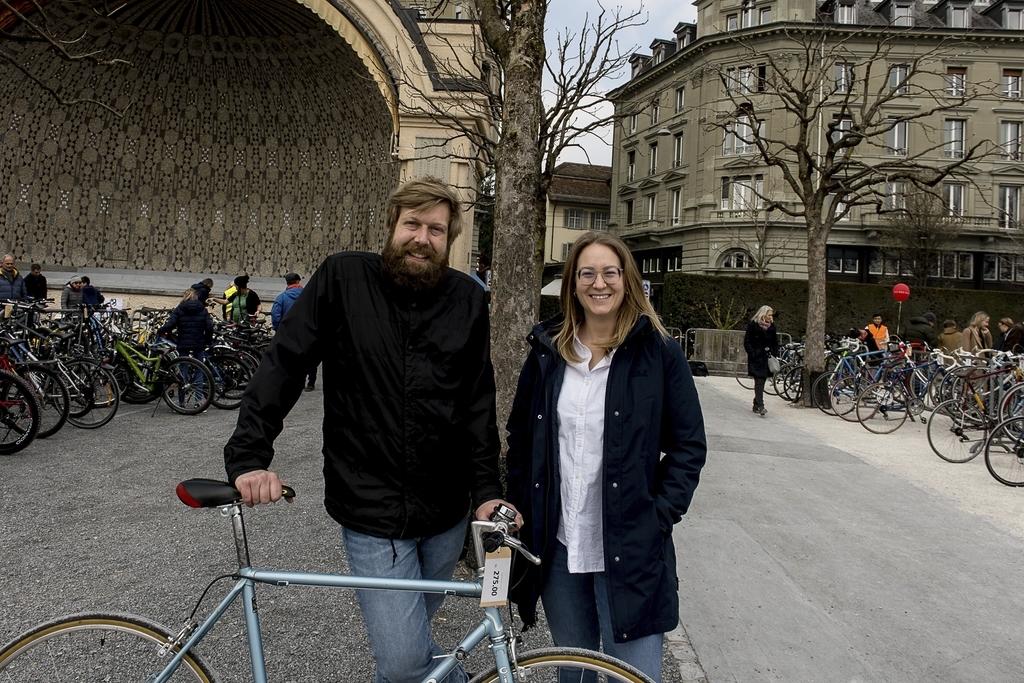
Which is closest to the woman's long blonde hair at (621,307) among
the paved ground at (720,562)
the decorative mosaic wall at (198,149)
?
the paved ground at (720,562)

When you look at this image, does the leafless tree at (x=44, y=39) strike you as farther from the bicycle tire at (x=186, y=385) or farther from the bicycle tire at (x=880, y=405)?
the bicycle tire at (x=880, y=405)

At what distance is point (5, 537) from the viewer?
4855mm

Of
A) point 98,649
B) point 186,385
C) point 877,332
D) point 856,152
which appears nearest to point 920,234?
point 856,152

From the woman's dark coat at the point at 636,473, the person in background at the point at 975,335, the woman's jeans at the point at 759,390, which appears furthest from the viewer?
the person in background at the point at 975,335

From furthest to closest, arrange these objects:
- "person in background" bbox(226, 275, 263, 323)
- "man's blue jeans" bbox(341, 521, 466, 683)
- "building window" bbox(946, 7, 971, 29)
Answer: "building window" bbox(946, 7, 971, 29), "person in background" bbox(226, 275, 263, 323), "man's blue jeans" bbox(341, 521, 466, 683)

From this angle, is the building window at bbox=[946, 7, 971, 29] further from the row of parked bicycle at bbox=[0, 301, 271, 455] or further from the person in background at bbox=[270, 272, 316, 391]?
the row of parked bicycle at bbox=[0, 301, 271, 455]

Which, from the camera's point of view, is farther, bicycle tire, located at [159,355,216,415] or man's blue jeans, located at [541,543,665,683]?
bicycle tire, located at [159,355,216,415]

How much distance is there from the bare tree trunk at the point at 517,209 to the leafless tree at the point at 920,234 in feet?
122

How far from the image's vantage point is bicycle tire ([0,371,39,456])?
7.09m

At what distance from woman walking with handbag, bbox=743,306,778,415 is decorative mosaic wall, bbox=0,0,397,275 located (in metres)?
11.0

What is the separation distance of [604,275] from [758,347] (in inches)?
430

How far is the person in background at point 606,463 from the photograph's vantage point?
232 cm

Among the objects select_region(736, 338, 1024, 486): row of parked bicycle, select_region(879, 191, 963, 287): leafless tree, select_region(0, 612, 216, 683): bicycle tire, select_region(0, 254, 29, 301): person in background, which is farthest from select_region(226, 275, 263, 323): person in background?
select_region(879, 191, 963, 287): leafless tree

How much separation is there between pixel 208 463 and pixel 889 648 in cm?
589
